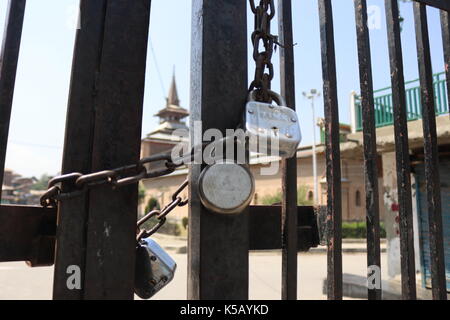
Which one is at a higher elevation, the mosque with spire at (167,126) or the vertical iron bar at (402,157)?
the mosque with spire at (167,126)

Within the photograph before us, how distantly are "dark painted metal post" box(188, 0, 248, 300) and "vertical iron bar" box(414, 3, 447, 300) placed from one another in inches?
29.3

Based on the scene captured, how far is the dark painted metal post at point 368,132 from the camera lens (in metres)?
1.02

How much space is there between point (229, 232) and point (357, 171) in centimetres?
1991

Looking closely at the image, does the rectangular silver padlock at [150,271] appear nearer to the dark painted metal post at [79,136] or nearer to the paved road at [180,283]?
the dark painted metal post at [79,136]

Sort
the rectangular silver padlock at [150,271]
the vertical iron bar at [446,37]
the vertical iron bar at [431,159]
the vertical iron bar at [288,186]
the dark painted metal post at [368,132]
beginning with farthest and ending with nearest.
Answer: the vertical iron bar at [446,37] → the vertical iron bar at [431,159] → the dark painted metal post at [368,132] → the vertical iron bar at [288,186] → the rectangular silver padlock at [150,271]

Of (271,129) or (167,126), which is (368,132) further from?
(167,126)

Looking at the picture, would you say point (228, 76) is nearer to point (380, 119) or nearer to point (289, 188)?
point (289, 188)

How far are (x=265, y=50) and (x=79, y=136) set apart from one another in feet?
1.35

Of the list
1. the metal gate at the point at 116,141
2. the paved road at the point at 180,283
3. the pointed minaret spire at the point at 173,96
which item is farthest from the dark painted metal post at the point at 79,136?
the pointed minaret spire at the point at 173,96

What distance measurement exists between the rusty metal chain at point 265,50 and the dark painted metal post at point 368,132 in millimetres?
389

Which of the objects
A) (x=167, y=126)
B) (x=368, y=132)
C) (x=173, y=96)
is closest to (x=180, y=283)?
(x=368, y=132)

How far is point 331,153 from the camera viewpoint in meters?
0.99
